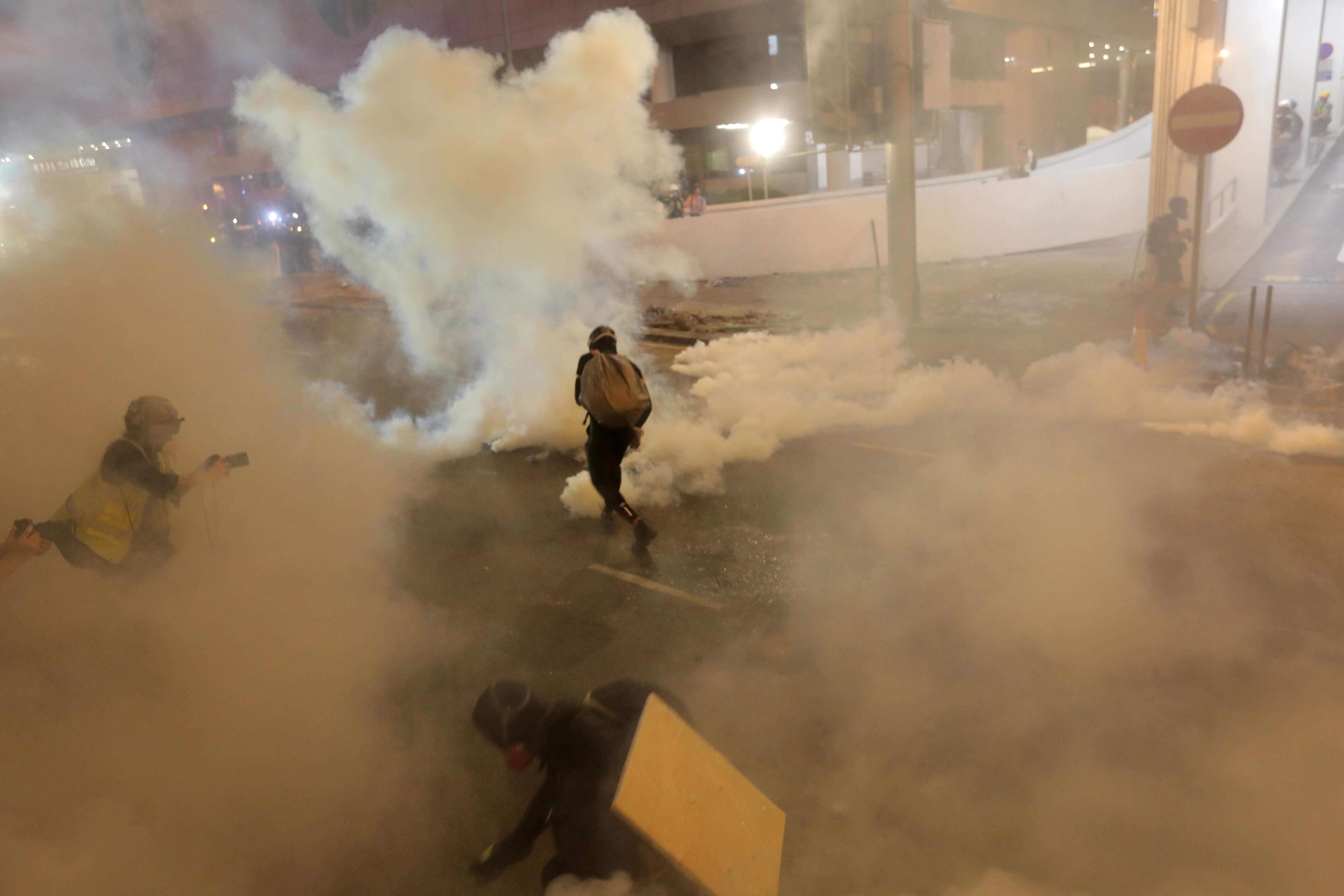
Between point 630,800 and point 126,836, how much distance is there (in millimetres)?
2002

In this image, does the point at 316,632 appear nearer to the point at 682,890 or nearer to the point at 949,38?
the point at 682,890

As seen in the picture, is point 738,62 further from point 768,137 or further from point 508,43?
point 508,43

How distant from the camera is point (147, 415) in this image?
12.8 feet


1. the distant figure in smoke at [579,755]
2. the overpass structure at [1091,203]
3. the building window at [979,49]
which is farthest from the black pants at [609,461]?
the building window at [979,49]

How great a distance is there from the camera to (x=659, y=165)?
8.73 m

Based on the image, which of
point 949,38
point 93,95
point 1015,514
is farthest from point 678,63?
point 1015,514

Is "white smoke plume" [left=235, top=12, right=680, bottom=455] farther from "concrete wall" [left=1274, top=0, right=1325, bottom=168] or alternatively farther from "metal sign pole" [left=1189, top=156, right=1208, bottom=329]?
"concrete wall" [left=1274, top=0, right=1325, bottom=168]

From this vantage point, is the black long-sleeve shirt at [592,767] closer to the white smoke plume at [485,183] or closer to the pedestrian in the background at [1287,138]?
the white smoke plume at [485,183]

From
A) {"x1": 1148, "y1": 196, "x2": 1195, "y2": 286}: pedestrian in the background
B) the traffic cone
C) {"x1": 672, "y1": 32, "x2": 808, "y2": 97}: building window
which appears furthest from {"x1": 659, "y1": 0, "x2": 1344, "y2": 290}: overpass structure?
{"x1": 672, "y1": 32, "x2": 808, "y2": 97}: building window

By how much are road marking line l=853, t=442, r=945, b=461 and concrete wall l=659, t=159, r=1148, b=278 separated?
9.16 meters

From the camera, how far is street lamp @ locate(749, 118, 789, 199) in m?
22.5

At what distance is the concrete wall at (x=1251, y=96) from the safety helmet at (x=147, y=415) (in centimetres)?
1427

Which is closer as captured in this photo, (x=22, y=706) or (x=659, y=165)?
(x=22, y=706)

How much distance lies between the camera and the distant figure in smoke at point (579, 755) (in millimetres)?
2578
